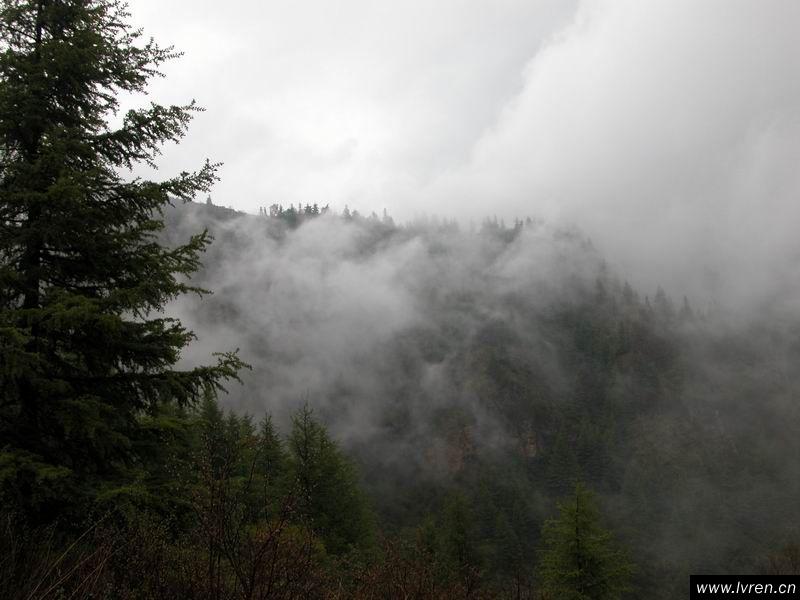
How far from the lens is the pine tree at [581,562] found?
18438mm

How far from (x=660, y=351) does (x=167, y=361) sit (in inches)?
8930

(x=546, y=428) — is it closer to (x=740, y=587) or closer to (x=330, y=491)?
(x=330, y=491)

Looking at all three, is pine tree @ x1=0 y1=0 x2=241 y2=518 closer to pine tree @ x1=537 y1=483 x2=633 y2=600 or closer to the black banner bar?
the black banner bar

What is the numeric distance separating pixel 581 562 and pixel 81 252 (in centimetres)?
2090

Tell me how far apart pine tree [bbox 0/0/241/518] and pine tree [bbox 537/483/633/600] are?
1827 centimetres

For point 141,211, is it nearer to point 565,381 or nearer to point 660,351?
point 565,381

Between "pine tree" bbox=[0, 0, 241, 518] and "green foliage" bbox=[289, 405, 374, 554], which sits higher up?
"pine tree" bbox=[0, 0, 241, 518]

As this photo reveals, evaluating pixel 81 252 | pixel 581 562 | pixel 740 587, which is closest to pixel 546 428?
pixel 581 562

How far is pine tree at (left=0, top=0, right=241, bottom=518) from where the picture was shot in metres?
5.48

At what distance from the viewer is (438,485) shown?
131 m

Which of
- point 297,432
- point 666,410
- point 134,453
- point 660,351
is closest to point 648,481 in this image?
point 666,410

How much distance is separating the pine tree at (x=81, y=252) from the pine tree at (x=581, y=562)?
18.3 metres

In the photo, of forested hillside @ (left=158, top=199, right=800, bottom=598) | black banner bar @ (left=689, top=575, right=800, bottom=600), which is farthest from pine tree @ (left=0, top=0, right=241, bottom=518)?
forested hillside @ (left=158, top=199, right=800, bottom=598)

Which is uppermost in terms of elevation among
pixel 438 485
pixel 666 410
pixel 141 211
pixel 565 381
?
pixel 565 381
